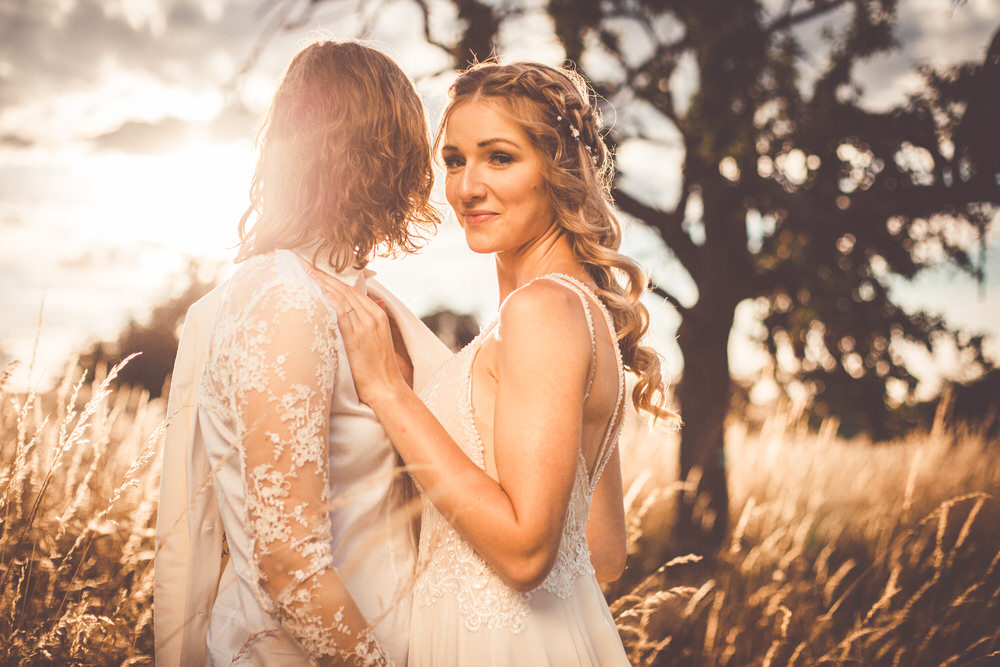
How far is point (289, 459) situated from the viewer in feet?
5.10

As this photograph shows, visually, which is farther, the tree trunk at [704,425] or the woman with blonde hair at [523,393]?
the tree trunk at [704,425]

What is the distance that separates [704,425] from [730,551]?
1397 millimetres

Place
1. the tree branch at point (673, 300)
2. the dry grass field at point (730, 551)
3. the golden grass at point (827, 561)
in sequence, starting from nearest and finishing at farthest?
1. the dry grass field at point (730, 551)
2. the golden grass at point (827, 561)
3. the tree branch at point (673, 300)

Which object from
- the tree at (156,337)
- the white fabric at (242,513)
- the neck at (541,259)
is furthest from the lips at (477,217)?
the tree at (156,337)

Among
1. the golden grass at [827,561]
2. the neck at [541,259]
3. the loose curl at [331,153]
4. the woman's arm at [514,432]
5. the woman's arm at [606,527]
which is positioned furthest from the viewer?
the golden grass at [827,561]

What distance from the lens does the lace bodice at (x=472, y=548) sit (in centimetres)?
186

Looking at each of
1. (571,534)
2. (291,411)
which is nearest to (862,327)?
(571,534)

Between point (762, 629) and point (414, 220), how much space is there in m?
3.31

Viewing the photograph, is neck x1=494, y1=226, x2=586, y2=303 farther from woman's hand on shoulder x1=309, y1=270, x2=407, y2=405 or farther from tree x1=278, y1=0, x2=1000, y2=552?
tree x1=278, y1=0, x2=1000, y2=552

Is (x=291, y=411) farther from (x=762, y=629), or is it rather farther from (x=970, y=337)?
(x=970, y=337)

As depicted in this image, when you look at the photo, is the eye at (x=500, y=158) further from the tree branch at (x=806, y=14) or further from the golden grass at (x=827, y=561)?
the tree branch at (x=806, y=14)

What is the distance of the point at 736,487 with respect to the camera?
643 cm

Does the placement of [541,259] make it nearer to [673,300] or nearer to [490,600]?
[490,600]

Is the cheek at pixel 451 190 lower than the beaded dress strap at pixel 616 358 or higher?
higher
